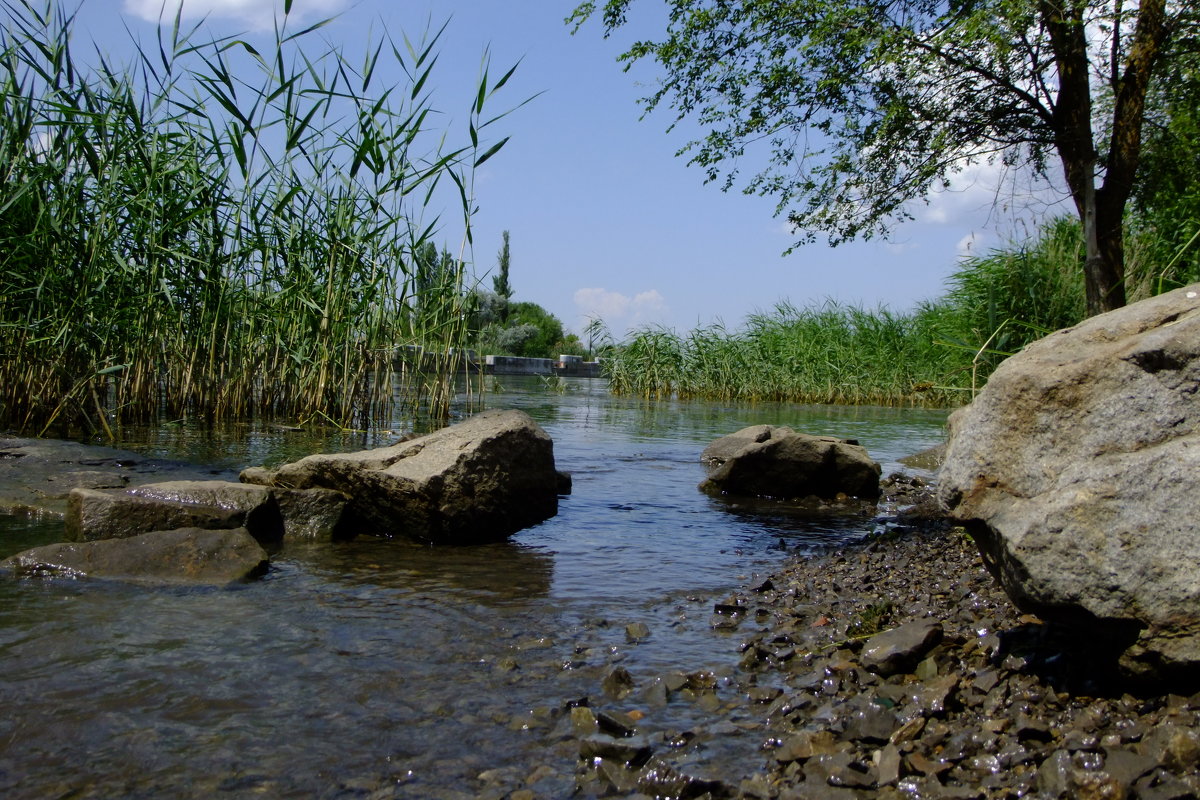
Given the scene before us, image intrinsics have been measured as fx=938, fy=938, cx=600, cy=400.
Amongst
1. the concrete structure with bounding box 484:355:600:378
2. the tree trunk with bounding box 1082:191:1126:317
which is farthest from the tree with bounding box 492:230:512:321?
the tree trunk with bounding box 1082:191:1126:317

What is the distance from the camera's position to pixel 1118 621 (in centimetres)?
241

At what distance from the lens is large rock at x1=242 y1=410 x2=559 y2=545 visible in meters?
5.25

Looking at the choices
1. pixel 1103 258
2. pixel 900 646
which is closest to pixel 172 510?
pixel 900 646

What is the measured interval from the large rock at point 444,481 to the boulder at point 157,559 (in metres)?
1.04

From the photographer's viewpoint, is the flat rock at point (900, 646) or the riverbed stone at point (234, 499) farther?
the riverbed stone at point (234, 499)

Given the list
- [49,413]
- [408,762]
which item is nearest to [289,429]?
[49,413]

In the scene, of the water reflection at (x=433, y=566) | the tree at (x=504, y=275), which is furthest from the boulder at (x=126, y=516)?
the tree at (x=504, y=275)

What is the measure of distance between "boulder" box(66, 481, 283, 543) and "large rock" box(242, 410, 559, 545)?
17.7 inches

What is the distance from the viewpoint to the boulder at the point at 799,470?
7.38 m

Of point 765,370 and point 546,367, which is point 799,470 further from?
point 546,367

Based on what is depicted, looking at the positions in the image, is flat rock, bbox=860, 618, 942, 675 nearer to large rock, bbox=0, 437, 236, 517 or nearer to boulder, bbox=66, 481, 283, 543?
boulder, bbox=66, 481, 283, 543

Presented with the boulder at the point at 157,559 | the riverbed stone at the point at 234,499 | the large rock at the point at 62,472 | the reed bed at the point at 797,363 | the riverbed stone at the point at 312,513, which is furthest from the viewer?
the reed bed at the point at 797,363

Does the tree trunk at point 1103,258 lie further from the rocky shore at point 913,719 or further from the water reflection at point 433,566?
the water reflection at point 433,566

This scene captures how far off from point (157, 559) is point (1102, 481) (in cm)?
380
